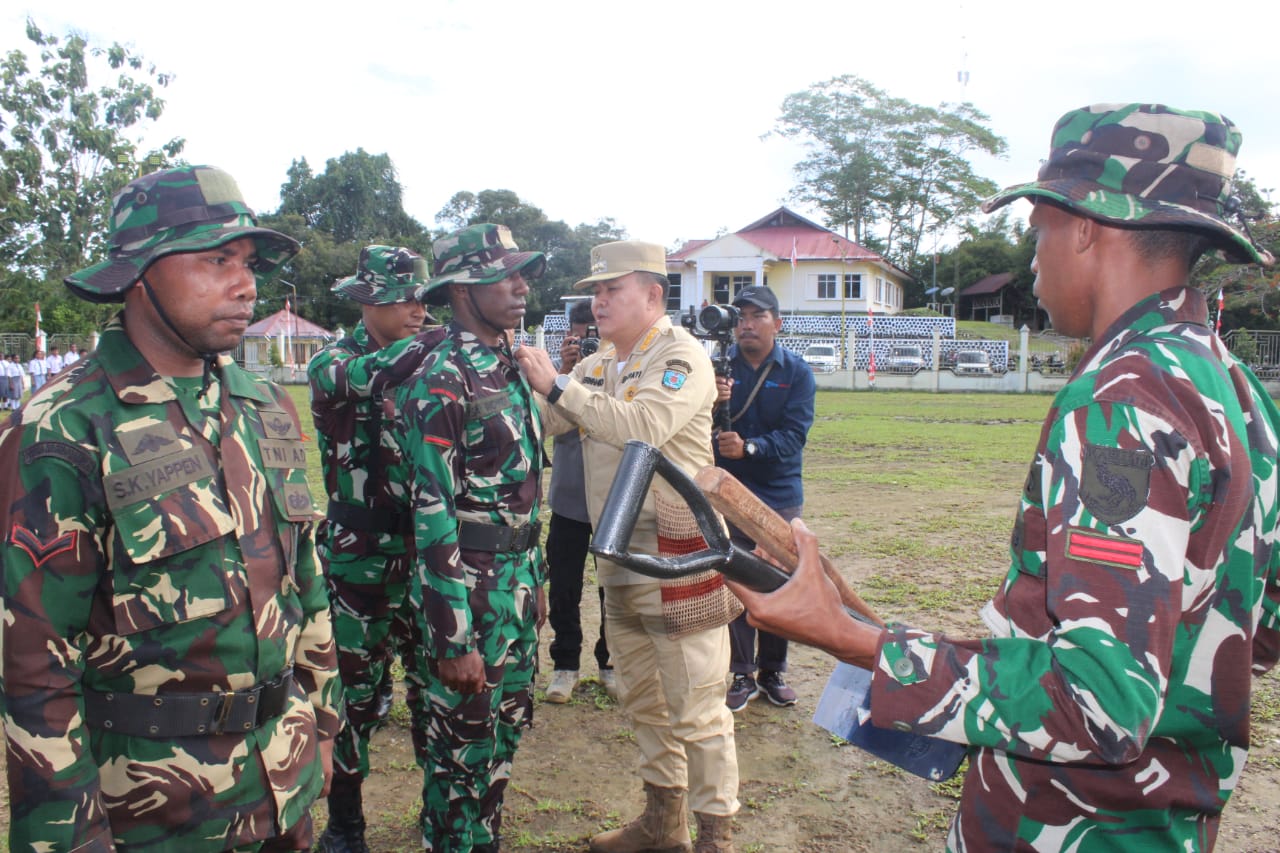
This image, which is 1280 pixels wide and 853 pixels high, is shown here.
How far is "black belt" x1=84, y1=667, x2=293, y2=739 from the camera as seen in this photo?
5.98 feet

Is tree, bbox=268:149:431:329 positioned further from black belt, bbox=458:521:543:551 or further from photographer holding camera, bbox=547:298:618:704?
black belt, bbox=458:521:543:551

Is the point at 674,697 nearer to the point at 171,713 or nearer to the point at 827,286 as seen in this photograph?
the point at 171,713

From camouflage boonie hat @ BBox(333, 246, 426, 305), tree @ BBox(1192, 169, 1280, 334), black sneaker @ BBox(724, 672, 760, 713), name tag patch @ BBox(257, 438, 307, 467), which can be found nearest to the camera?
name tag patch @ BBox(257, 438, 307, 467)

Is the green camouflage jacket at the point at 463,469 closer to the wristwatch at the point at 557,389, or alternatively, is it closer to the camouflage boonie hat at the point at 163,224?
the wristwatch at the point at 557,389

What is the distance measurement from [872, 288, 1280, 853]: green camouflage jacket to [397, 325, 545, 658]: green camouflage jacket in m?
1.74

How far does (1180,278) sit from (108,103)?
4453 centimetres

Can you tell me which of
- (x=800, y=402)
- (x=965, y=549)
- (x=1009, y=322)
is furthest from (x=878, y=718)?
(x=1009, y=322)

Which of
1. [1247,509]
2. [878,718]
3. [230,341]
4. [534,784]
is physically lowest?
[534,784]

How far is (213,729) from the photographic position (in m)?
1.90

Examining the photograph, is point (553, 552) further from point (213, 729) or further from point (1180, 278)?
point (1180, 278)

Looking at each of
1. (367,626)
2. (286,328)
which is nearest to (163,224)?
(367,626)

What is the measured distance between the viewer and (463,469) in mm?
2959

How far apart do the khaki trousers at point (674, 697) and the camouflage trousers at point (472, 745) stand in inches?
21.6

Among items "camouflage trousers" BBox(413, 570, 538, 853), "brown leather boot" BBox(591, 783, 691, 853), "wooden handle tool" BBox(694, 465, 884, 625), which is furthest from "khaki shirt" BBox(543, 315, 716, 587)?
"wooden handle tool" BBox(694, 465, 884, 625)
